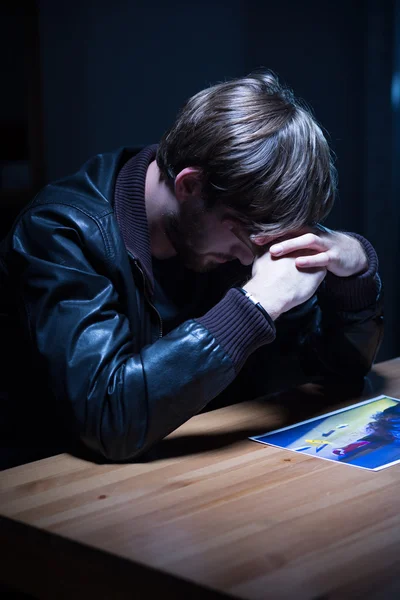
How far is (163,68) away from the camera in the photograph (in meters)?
2.51

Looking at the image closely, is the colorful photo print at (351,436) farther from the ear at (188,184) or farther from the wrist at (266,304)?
the ear at (188,184)

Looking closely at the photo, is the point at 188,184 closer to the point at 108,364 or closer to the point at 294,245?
the point at 294,245

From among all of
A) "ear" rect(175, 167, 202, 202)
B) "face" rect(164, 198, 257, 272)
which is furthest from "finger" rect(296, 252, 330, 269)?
"ear" rect(175, 167, 202, 202)

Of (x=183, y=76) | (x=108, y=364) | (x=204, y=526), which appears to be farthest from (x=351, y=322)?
(x=183, y=76)

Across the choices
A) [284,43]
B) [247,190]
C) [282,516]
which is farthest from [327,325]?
[284,43]

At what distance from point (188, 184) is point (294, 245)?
0.23 meters

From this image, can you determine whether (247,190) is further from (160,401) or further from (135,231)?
(160,401)

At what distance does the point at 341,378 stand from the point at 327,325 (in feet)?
0.37

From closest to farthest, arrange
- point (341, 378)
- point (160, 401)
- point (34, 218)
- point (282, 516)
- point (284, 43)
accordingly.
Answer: point (282, 516), point (160, 401), point (34, 218), point (341, 378), point (284, 43)

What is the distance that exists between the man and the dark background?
833mm

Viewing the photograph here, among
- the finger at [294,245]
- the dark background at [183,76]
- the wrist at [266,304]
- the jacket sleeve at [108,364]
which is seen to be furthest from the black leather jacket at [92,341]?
the dark background at [183,76]

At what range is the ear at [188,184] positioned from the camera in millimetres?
1351

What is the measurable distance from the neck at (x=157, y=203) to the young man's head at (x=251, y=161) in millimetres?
38

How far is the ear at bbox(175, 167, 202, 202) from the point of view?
4.43 ft
